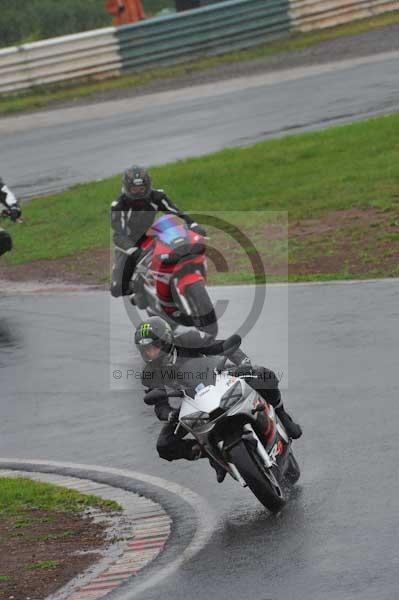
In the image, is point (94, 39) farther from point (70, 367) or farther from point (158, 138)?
point (70, 367)

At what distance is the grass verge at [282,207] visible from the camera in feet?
57.7

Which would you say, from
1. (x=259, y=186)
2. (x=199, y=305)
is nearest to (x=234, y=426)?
(x=199, y=305)

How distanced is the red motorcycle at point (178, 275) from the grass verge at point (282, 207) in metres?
3.51

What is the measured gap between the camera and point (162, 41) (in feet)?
109

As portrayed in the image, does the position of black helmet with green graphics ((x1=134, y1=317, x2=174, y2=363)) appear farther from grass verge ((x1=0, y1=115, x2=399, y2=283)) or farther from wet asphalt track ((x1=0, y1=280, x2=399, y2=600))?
grass verge ((x1=0, y1=115, x2=399, y2=283))

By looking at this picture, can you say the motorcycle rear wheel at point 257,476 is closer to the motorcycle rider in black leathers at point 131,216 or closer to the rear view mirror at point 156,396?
the rear view mirror at point 156,396

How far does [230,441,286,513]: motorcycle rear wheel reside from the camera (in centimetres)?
884

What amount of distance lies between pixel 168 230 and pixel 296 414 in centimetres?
275

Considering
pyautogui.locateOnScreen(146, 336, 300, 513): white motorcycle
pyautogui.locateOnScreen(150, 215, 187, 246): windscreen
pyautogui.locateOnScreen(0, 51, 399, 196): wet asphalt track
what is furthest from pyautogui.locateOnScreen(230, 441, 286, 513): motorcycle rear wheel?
pyautogui.locateOnScreen(0, 51, 399, 196): wet asphalt track

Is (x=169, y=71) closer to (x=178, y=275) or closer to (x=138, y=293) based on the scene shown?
(x=138, y=293)

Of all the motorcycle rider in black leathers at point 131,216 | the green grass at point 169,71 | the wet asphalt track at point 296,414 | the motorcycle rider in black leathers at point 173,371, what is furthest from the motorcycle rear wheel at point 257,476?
the green grass at point 169,71

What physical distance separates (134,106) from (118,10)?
273 inches

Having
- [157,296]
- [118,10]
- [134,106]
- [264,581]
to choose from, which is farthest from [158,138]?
[264,581]

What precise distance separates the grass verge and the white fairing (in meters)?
7.24
